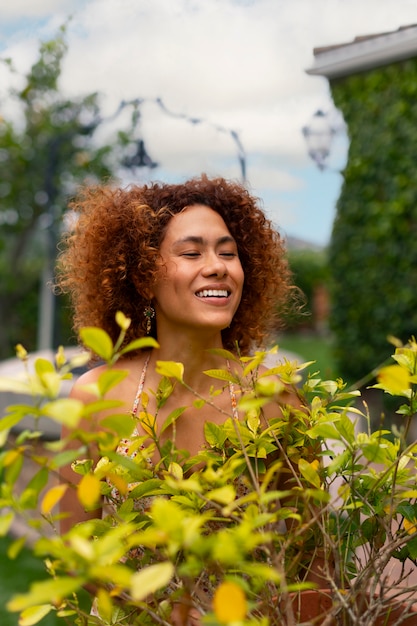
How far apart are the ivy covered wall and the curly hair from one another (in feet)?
15.7

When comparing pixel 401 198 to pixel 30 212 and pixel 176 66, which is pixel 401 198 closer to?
pixel 176 66

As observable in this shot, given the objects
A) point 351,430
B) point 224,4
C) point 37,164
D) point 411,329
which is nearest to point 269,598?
point 351,430

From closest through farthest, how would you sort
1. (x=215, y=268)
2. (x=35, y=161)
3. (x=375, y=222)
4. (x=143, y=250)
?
(x=215, y=268) → (x=143, y=250) → (x=375, y=222) → (x=35, y=161)

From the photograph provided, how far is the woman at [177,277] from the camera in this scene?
5.60 feet

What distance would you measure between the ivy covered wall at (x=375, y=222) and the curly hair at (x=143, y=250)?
4777 mm

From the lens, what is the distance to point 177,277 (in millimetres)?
1703

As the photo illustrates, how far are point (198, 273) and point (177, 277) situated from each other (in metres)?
0.05

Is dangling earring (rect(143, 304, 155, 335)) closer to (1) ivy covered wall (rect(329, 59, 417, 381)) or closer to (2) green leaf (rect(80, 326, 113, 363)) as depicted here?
(2) green leaf (rect(80, 326, 113, 363))

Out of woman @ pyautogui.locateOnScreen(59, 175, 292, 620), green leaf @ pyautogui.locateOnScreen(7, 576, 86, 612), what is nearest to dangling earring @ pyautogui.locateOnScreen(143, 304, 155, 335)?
woman @ pyautogui.locateOnScreen(59, 175, 292, 620)

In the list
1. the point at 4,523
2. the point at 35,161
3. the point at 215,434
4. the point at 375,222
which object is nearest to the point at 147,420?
the point at 215,434

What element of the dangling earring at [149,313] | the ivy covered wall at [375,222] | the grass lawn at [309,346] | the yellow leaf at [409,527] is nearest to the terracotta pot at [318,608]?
the yellow leaf at [409,527]

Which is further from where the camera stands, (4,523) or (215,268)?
(215,268)

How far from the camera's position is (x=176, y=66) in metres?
6.26

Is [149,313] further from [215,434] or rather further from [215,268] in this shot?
[215,434]
